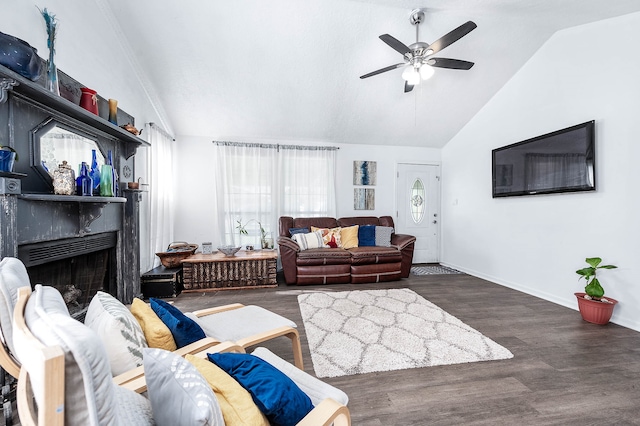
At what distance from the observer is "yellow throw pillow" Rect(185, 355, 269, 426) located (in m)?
0.74

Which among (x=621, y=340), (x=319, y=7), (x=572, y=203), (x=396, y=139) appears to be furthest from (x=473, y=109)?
(x=621, y=340)

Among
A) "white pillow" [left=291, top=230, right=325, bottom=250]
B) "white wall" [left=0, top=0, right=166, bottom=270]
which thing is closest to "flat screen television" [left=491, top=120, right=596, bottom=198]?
"white pillow" [left=291, top=230, right=325, bottom=250]

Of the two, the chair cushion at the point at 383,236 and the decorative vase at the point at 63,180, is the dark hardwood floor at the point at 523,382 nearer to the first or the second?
the chair cushion at the point at 383,236

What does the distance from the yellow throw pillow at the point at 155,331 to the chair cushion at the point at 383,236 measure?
366 centimetres

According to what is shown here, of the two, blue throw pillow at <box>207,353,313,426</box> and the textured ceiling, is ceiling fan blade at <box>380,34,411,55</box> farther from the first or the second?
blue throw pillow at <box>207,353,313,426</box>

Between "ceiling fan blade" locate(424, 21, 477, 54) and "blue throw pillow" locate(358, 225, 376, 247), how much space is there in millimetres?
2786

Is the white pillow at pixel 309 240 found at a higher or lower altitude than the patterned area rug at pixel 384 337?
higher

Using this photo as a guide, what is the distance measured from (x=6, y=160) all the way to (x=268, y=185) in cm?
335

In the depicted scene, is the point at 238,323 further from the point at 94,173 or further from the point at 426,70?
the point at 426,70

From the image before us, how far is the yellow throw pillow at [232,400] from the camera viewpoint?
0.74m

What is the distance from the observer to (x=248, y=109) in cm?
405

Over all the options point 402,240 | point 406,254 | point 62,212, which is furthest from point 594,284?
point 62,212

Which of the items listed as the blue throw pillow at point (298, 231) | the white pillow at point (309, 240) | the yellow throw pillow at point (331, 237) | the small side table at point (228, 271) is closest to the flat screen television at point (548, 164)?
the yellow throw pillow at point (331, 237)

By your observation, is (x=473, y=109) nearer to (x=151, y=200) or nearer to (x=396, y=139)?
(x=396, y=139)
